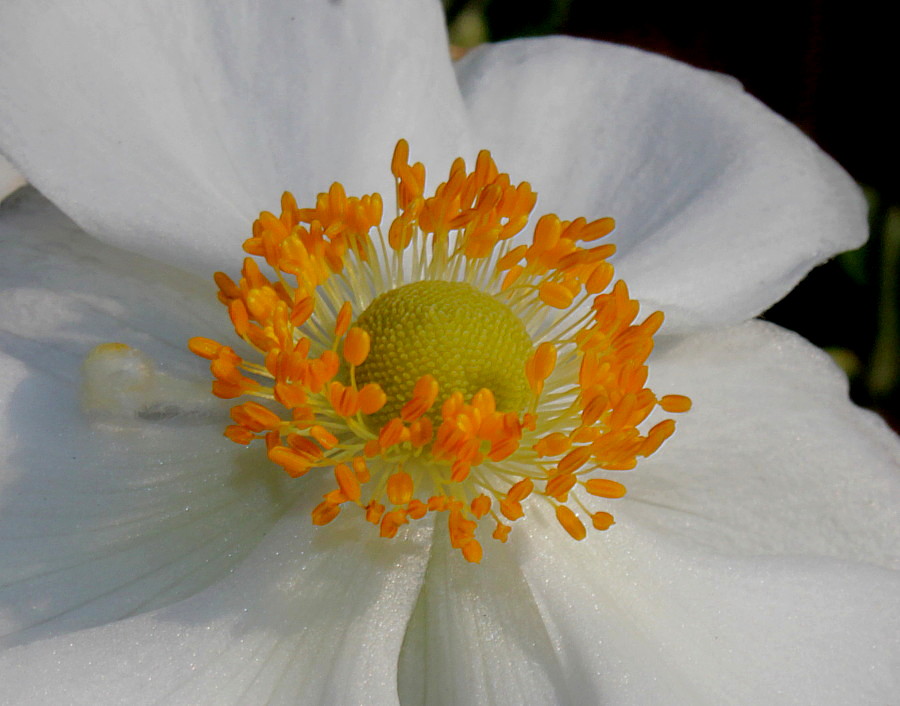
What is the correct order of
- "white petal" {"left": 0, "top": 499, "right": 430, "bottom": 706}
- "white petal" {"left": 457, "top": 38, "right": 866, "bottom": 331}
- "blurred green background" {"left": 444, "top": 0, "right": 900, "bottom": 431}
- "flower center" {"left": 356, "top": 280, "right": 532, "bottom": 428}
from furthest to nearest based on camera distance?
"blurred green background" {"left": 444, "top": 0, "right": 900, "bottom": 431} < "white petal" {"left": 457, "top": 38, "right": 866, "bottom": 331} < "flower center" {"left": 356, "top": 280, "right": 532, "bottom": 428} < "white petal" {"left": 0, "top": 499, "right": 430, "bottom": 706}

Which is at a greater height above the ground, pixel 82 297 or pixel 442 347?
pixel 82 297

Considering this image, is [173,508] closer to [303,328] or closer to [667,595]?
[303,328]

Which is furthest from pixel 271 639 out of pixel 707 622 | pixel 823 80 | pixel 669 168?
pixel 823 80

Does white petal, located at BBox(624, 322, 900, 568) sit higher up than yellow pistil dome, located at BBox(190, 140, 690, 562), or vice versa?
yellow pistil dome, located at BBox(190, 140, 690, 562)

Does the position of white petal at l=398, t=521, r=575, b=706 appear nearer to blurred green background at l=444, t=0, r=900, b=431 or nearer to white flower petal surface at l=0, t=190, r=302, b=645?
white flower petal surface at l=0, t=190, r=302, b=645

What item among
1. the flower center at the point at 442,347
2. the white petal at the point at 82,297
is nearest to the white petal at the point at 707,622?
the flower center at the point at 442,347

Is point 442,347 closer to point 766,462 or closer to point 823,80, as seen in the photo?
point 766,462

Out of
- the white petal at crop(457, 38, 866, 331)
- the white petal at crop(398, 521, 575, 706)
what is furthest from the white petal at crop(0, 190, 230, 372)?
the white petal at crop(457, 38, 866, 331)
